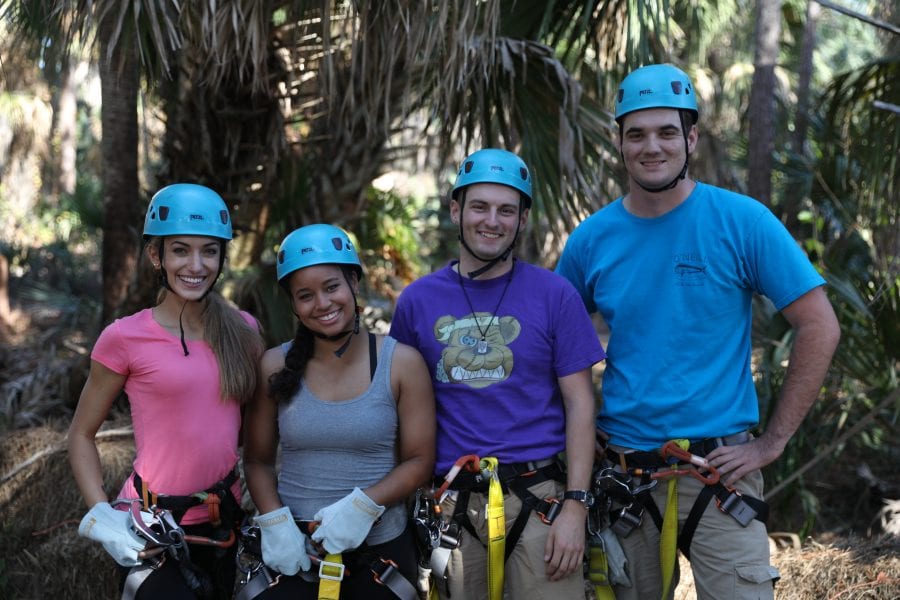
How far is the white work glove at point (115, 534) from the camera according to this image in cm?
312

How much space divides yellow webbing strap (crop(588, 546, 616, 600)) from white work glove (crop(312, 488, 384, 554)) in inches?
33.7

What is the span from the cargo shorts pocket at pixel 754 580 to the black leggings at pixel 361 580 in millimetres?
1213

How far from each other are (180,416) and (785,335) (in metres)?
4.09

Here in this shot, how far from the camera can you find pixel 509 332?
3.32 meters

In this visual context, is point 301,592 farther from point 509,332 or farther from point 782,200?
point 782,200

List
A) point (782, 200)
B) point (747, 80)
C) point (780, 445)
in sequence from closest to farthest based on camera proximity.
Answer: point (780, 445) < point (782, 200) < point (747, 80)

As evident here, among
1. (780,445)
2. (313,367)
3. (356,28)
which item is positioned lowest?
(780,445)

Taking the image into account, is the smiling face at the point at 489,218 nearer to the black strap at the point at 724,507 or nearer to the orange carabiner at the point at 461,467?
the orange carabiner at the point at 461,467

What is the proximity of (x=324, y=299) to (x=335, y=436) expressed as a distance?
0.53 m

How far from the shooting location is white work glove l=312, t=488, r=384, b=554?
124 inches

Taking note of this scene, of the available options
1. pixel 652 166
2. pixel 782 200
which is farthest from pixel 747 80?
pixel 652 166

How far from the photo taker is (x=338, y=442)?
330 centimetres

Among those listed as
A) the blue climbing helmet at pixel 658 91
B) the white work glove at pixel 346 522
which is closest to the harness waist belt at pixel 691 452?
the white work glove at pixel 346 522

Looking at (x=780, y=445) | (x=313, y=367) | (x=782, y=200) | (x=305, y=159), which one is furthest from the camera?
(x=782, y=200)
